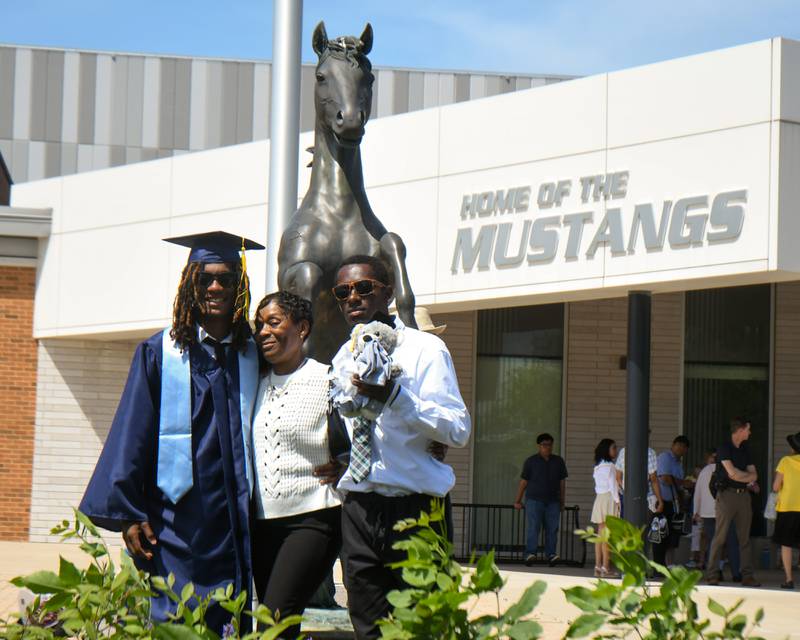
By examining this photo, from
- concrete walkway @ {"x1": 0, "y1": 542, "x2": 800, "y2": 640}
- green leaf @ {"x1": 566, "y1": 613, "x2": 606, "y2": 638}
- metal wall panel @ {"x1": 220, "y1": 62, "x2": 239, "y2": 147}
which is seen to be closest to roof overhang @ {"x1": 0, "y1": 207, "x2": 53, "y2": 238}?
concrete walkway @ {"x1": 0, "y1": 542, "x2": 800, "y2": 640}

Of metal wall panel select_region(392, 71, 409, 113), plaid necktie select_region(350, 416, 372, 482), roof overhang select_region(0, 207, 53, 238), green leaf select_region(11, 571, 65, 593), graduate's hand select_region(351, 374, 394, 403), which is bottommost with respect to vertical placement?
green leaf select_region(11, 571, 65, 593)

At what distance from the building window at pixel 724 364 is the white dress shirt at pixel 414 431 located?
631 inches

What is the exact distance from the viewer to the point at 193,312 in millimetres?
5363

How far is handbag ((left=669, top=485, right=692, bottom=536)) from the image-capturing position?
17578 millimetres

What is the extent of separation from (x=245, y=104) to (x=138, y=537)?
3787cm

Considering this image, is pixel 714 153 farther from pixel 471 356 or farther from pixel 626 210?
pixel 471 356

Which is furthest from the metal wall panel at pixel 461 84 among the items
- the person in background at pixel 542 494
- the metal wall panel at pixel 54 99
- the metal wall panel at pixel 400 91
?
the person in background at pixel 542 494

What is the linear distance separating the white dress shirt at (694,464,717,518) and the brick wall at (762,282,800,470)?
11.5 feet

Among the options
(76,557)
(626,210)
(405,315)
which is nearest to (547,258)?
(626,210)

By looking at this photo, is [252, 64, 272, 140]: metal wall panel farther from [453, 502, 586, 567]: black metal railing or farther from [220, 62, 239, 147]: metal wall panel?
[453, 502, 586, 567]: black metal railing

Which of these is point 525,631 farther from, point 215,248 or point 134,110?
point 134,110

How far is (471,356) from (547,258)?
535 centimetres

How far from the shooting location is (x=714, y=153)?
14406mm

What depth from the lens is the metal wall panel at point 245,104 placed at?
138 ft
